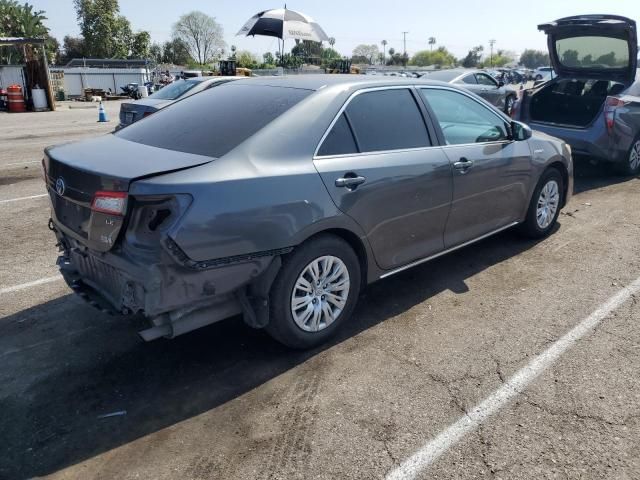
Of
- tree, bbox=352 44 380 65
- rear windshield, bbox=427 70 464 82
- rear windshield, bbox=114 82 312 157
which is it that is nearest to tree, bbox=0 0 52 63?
rear windshield, bbox=427 70 464 82

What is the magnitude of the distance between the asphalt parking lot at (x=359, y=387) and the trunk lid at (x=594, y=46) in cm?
484

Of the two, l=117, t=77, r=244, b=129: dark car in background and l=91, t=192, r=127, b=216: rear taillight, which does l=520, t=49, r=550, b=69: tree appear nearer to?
l=117, t=77, r=244, b=129: dark car in background

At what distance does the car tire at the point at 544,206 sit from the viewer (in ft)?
17.6

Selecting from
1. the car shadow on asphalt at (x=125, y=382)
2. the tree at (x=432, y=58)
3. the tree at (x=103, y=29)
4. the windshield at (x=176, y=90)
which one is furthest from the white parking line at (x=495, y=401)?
the tree at (x=432, y=58)

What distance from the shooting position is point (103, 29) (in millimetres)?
70500

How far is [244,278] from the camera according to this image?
3074mm

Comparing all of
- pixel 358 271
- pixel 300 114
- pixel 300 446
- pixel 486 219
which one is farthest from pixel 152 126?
pixel 486 219

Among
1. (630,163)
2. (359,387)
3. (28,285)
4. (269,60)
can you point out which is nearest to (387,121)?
(359,387)

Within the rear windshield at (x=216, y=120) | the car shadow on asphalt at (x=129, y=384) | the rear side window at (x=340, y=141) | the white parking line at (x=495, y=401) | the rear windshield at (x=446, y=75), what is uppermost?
the rear windshield at (x=446, y=75)

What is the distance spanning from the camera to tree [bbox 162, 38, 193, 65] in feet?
329

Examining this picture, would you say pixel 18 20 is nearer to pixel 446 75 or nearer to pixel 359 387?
pixel 446 75

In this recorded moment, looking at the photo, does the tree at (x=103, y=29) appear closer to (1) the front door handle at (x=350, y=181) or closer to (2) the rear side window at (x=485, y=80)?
(2) the rear side window at (x=485, y=80)

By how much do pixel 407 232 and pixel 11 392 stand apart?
278cm

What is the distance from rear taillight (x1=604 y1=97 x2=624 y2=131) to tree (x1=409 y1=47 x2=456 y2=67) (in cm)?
14127
